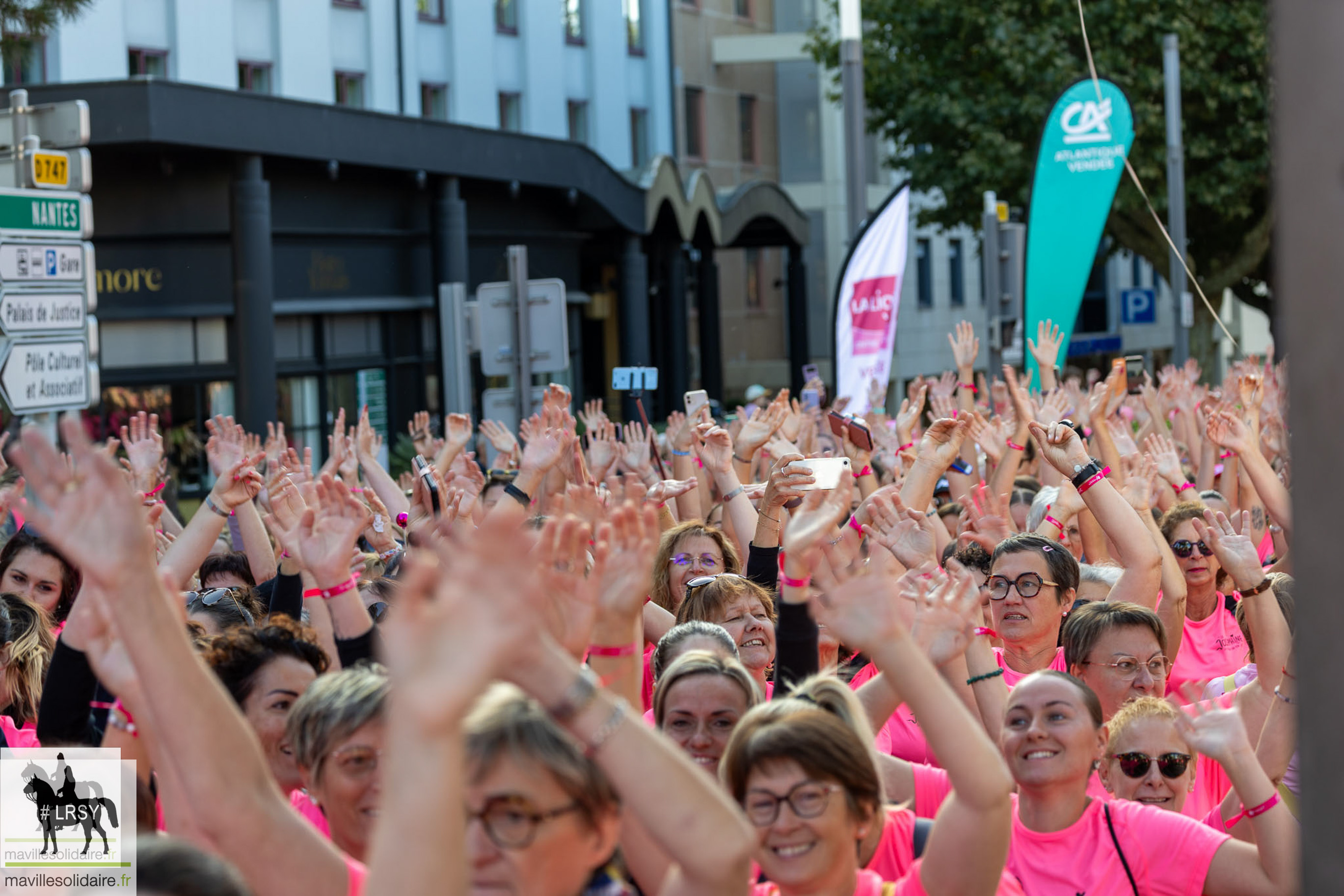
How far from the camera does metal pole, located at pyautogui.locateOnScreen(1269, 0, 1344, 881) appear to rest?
1436mm

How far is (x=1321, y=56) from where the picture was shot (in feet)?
4.73

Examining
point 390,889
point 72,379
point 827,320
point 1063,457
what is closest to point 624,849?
point 390,889

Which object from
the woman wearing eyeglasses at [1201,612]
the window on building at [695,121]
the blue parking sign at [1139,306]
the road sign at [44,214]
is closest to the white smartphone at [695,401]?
the woman wearing eyeglasses at [1201,612]

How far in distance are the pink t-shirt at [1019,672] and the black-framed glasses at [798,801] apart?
2.26 m

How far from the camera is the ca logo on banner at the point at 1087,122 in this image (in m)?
13.8

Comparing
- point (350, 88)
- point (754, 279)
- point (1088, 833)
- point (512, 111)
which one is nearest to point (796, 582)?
point (1088, 833)

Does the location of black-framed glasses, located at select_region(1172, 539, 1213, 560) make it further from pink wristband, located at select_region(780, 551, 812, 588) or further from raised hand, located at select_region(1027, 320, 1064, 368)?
raised hand, located at select_region(1027, 320, 1064, 368)

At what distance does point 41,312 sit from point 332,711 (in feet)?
16.1

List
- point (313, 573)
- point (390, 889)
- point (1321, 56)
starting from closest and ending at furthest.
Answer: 1. point (1321, 56)
2. point (390, 889)
3. point (313, 573)

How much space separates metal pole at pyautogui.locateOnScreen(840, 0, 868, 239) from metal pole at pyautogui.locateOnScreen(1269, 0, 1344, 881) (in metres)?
12.4

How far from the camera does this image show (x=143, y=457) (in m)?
6.68

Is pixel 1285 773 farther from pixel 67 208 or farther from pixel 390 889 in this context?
pixel 67 208

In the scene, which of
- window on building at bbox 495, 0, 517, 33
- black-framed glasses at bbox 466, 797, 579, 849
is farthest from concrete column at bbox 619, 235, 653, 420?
black-framed glasses at bbox 466, 797, 579, 849

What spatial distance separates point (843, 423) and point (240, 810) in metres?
6.00
